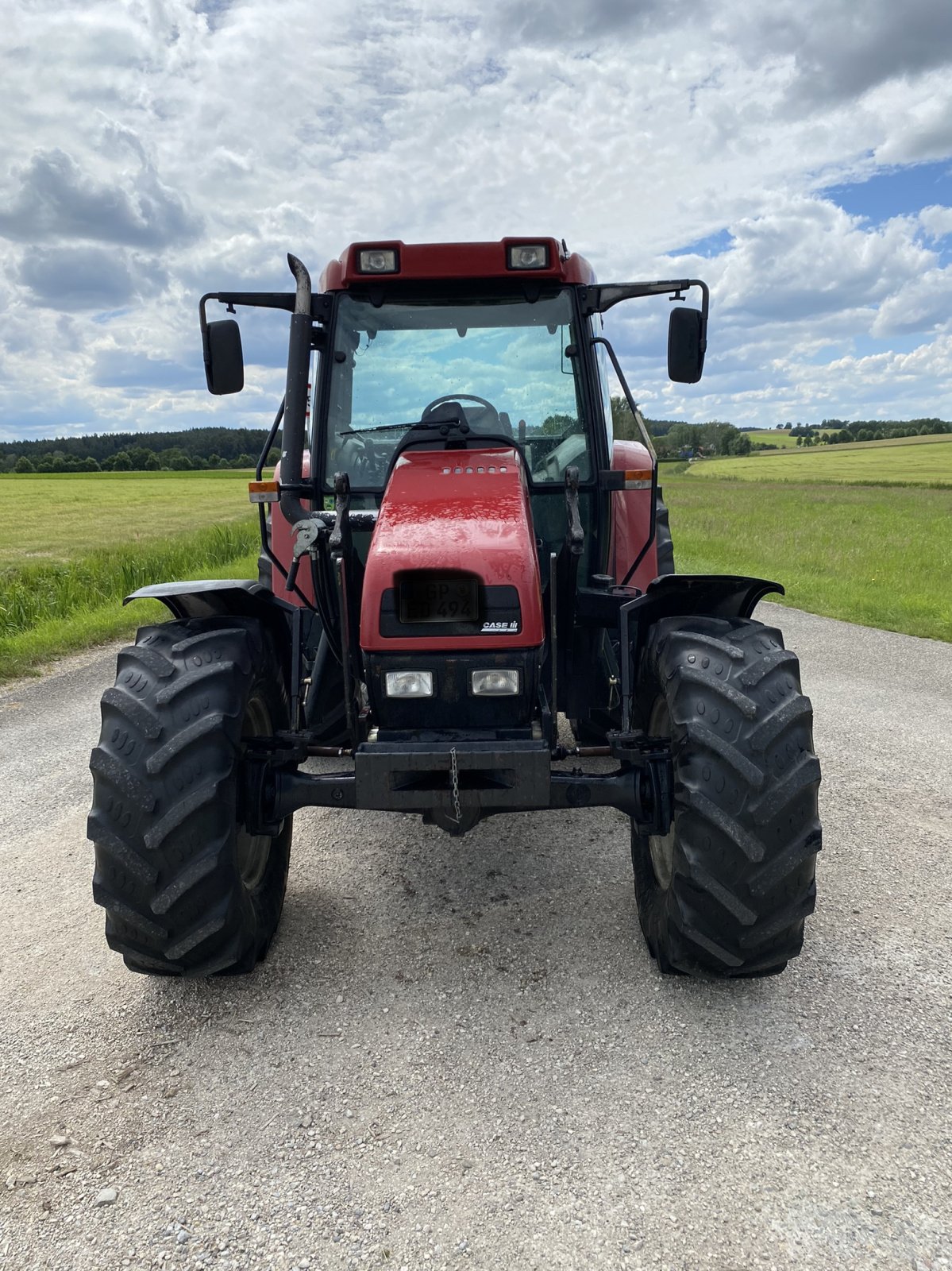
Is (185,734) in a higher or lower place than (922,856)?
higher

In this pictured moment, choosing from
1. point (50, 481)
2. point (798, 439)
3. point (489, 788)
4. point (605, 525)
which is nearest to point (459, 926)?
point (489, 788)

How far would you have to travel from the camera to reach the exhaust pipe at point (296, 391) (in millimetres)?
3221

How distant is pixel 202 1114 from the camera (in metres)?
2.39

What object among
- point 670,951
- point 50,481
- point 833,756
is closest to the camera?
point 670,951

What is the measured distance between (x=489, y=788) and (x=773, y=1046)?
1.09 meters

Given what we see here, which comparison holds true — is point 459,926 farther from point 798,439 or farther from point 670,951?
point 798,439

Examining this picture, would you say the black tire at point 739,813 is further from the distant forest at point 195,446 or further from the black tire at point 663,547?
the distant forest at point 195,446

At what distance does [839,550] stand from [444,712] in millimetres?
14419

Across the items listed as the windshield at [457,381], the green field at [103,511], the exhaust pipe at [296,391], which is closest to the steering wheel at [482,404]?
the windshield at [457,381]

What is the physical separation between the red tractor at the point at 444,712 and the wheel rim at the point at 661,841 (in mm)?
16

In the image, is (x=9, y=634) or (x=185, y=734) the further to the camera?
(x=9, y=634)

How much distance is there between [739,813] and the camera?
102 inches

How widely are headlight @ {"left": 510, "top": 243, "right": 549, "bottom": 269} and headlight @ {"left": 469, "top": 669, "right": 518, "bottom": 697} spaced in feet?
6.10

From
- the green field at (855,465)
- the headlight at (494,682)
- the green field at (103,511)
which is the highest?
the headlight at (494,682)
